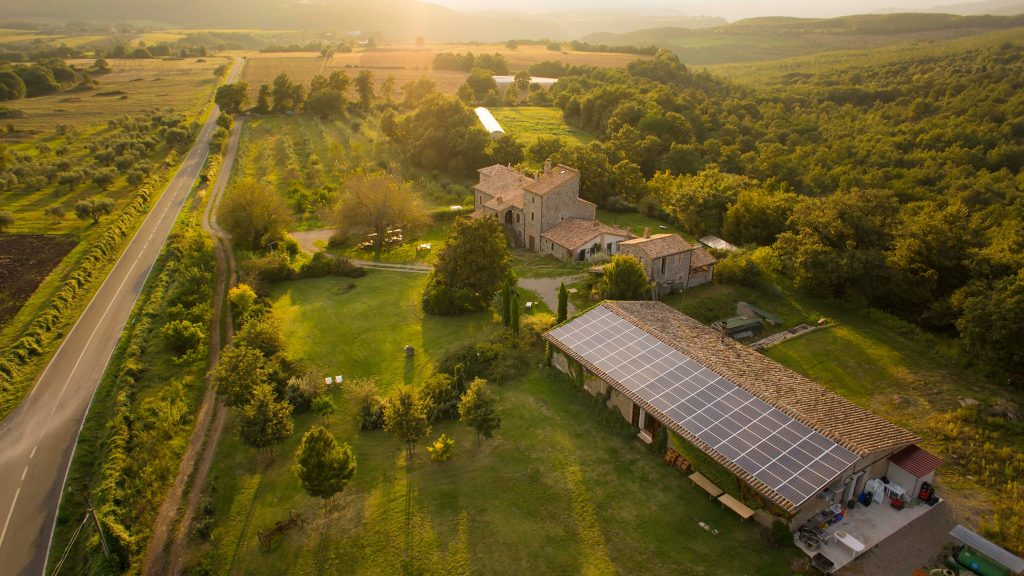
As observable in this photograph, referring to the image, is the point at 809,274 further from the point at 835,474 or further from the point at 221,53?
the point at 221,53

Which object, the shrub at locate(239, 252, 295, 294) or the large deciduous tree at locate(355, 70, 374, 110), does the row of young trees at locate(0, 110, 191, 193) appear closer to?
the large deciduous tree at locate(355, 70, 374, 110)

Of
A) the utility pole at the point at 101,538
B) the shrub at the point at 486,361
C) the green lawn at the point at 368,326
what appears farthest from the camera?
the green lawn at the point at 368,326

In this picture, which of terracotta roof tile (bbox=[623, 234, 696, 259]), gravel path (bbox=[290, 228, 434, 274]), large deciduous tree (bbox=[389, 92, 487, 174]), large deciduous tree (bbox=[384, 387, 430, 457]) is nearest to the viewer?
large deciduous tree (bbox=[384, 387, 430, 457])

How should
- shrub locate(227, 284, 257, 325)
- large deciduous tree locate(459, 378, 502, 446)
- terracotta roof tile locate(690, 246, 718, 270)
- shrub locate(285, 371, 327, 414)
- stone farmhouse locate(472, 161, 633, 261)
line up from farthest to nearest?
stone farmhouse locate(472, 161, 633, 261)
terracotta roof tile locate(690, 246, 718, 270)
shrub locate(227, 284, 257, 325)
shrub locate(285, 371, 327, 414)
large deciduous tree locate(459, 378, 502, 446)

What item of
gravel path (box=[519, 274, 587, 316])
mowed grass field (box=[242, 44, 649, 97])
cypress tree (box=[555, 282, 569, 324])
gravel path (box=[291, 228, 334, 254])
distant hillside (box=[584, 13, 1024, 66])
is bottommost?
gravel path (box=[291, 228, 334, 254])

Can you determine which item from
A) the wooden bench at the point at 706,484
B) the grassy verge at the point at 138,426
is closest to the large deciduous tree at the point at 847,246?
the wooden bench at the point at 706,484

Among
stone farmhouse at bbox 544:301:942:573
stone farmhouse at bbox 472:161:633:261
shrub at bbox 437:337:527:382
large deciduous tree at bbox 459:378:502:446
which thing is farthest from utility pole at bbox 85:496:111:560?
stone farmhouse at bbox 472:161:633:261

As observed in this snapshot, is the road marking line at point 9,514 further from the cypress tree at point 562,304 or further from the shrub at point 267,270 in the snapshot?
the cypress tree at point 562,304

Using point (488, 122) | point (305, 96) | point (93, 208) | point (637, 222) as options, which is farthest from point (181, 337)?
point (305, 96)
